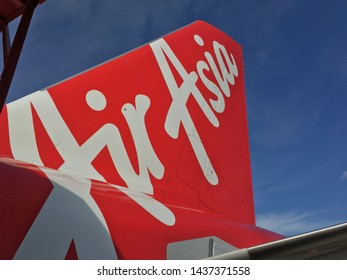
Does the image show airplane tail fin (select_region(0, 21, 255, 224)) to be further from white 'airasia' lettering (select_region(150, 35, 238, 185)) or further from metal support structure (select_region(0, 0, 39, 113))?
metal support structure (select_region(0, 0, 39, 113))

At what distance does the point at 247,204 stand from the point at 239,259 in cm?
359

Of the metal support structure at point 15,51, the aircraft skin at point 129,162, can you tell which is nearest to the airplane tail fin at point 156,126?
the aircraft skin at point 129,162

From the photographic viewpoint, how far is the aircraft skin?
224 centimetres

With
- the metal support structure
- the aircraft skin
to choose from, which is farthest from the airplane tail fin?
the metal support structure

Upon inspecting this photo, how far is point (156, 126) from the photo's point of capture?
4.16 m

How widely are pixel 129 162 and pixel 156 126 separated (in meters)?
0.75

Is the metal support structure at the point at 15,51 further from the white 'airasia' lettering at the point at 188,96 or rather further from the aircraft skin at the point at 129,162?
the white 'airasia' lettering at the point at 188,96

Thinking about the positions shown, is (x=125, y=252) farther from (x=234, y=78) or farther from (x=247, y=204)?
(x=234, y=78)

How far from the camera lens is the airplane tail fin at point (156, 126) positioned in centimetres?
311

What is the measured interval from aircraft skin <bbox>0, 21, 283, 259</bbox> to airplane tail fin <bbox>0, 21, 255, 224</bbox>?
0.01m

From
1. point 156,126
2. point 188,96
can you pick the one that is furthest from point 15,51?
point 188,96

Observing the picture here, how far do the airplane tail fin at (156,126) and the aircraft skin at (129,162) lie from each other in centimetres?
1

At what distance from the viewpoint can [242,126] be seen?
631cm
